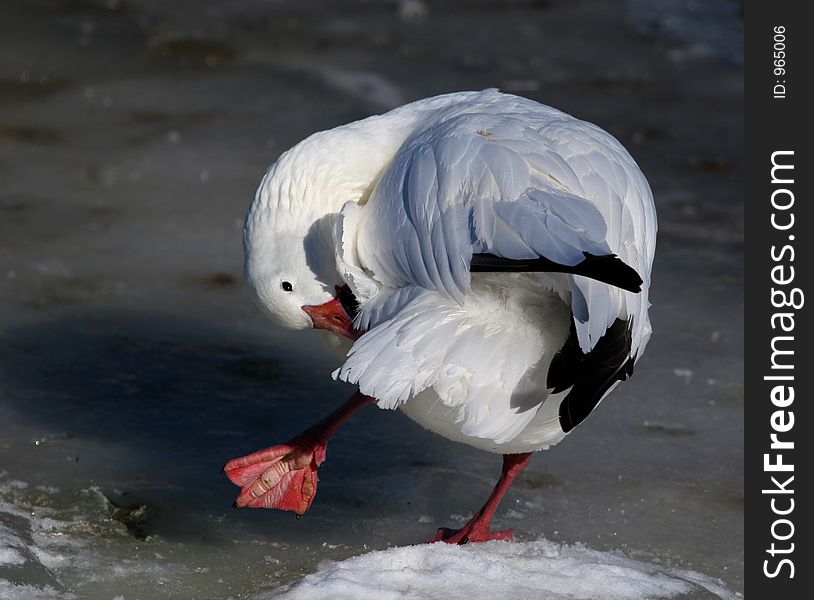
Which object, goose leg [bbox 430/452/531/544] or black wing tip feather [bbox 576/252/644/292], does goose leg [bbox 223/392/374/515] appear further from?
black wing tip feather [bbox 576/252/644/292]

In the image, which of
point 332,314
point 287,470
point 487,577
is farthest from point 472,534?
point 332,314

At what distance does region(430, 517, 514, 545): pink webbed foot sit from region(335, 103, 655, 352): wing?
781mm

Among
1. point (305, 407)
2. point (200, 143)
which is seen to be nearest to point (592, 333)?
point (305, 407)

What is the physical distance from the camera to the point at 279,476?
3654mm

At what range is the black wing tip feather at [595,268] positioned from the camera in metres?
2.57

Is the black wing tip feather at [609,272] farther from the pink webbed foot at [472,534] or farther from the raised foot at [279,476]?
the raised foot at [279,476]

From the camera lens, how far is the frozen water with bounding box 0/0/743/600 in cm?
358

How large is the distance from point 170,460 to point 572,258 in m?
1.98

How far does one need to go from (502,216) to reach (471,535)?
1.17 meters

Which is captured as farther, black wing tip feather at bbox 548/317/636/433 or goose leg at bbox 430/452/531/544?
goose leg at bbox 430/452/531/544

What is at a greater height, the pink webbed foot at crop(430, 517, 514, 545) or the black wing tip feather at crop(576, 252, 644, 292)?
the black wing tip feather at crop(576, 252, 644, 292)

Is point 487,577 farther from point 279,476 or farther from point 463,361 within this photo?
point 279,476

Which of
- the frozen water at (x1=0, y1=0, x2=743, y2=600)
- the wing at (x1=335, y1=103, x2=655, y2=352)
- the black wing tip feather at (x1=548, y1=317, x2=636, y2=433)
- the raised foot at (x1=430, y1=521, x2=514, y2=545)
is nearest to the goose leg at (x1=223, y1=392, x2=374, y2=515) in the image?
the frozen water at (x1=0, y1=0, x2=743, y2=600)

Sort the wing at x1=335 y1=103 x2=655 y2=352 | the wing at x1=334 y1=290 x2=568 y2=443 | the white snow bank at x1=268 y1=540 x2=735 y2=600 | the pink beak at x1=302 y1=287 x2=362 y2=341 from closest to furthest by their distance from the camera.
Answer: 1. the wing at x1=335 y1=103 x2=655 y2=352
2. the wing at x1=334 y1=290 x2=568 y2=443
3. the white snow bank at x1=268 y1=540 x2=735 y2=600
4. the pink beak at x1=302 y1=287 x2=362 y2=341
